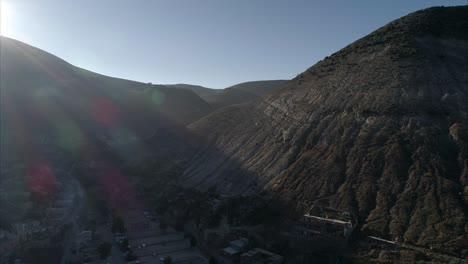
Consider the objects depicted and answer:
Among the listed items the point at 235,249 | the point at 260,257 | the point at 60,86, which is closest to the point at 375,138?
the point at 260,257

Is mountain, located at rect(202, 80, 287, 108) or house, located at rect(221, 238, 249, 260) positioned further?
mountain, located at rect(202, 80, 287, 108)

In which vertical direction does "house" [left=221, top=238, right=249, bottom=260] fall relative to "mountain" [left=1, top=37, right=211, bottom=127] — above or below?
below

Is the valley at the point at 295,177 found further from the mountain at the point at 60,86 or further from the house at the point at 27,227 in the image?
the mountain at the point at 60,86

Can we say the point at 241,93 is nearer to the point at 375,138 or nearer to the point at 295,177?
the point at 375,138

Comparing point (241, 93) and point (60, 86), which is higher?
point (60, 86)

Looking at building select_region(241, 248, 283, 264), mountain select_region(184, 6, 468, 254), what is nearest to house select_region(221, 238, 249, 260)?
building select_region(241, 248, 283, 264)

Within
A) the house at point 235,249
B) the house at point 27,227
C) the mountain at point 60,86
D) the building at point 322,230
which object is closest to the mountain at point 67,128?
the mountain at point 60,86

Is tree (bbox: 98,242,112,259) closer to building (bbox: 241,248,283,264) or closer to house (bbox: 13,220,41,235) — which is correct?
house (bbox: 13,220,41,235)
